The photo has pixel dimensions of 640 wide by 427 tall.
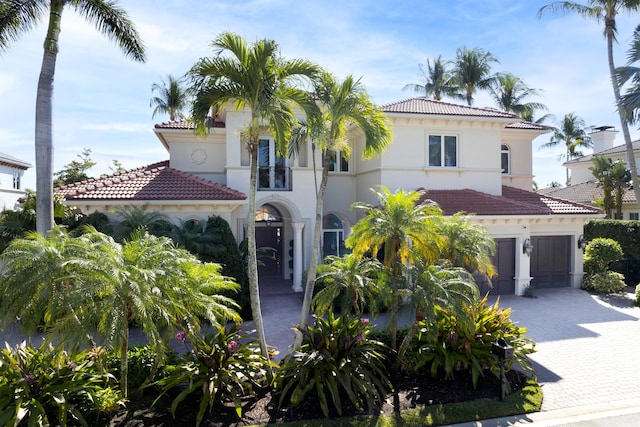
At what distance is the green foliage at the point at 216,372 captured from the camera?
23.6ft

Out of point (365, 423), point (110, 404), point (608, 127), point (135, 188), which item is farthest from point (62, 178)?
point (608, 127)

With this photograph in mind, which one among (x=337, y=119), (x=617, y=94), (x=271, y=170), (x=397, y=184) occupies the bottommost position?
(x=397, y=184)

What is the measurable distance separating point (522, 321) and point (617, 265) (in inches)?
389

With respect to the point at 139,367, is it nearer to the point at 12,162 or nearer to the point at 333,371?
the point at 333,371

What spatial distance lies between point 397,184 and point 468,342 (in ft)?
35.9

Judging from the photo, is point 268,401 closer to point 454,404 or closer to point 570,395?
point 454,404

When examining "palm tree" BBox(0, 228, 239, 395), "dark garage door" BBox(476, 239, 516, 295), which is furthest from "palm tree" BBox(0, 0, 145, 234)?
"dark garage door" BBox(476, 239, 516, 295)

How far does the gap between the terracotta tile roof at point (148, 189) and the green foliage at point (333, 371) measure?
835 centimetres

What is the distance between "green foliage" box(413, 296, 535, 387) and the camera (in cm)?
861

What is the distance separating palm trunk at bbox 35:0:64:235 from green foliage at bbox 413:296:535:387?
1118cm

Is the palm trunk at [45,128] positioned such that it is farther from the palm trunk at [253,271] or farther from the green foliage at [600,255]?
the green foliage at [600,255]

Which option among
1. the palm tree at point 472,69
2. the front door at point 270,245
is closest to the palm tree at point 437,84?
the palm tree at point 472,69

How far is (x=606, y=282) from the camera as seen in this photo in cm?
1778

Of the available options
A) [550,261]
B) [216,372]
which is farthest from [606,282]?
[216,372]
